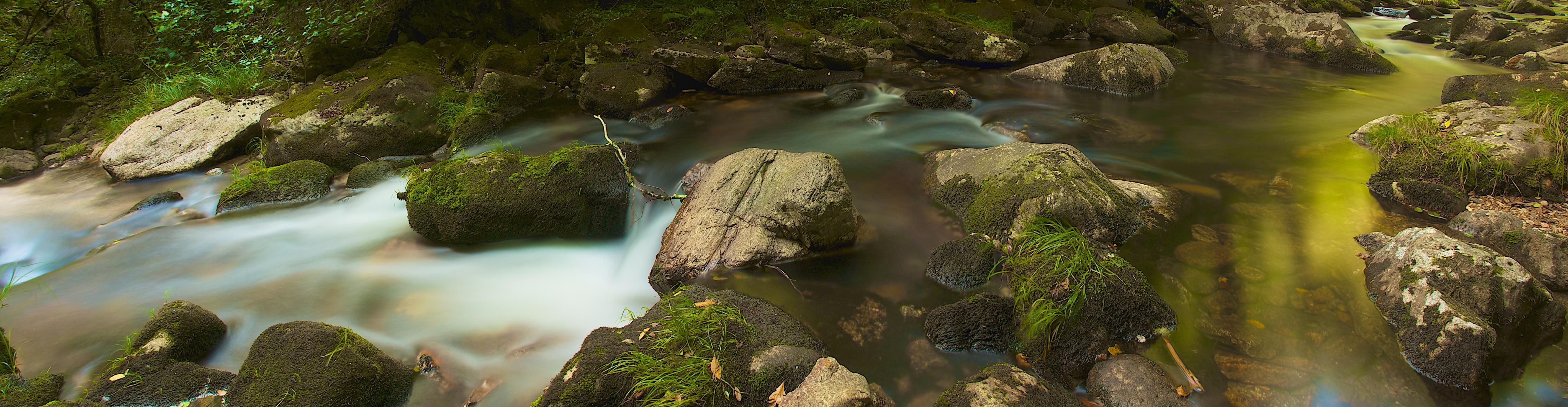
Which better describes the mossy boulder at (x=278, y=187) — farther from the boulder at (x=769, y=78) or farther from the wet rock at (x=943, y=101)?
the wet rock at (x=943, y=101)

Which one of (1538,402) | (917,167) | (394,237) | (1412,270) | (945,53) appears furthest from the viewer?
(945,53)

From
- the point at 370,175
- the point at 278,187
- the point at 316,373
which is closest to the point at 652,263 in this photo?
the point at 316,373

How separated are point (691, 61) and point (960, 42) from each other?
16.2 ft

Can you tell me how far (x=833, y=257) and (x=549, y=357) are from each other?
2.13 meters

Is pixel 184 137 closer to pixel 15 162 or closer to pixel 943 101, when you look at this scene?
pixel 15 162

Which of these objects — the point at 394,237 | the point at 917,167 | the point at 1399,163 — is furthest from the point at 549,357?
the point at 1399,163

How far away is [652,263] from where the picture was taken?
5180 mm

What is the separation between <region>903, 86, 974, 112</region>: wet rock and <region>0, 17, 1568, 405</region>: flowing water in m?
0.90

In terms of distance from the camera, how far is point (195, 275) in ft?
16.6

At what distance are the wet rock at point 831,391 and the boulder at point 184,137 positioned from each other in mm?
7844

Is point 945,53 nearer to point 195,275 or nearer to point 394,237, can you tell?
point 394,237

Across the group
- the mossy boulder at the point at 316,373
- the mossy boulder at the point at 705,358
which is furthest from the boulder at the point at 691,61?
the mossy boulder at the point at 316,373

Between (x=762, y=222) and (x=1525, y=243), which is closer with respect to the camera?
(x=1525, y=243)

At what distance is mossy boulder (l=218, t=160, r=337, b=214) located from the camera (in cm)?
616
